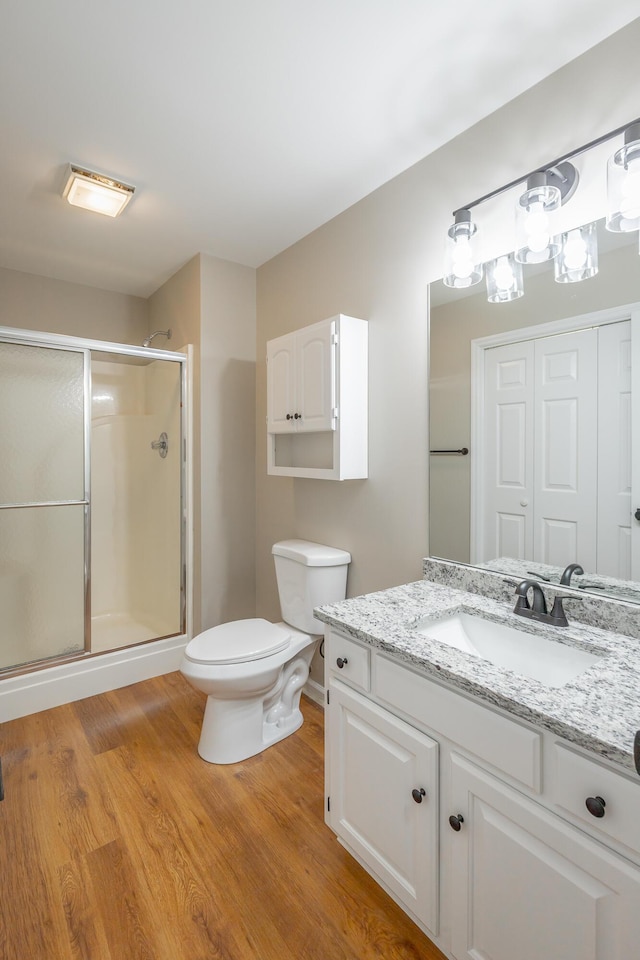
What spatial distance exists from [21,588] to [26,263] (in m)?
1.92

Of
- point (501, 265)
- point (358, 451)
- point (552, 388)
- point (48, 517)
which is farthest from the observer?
point (48, 517)

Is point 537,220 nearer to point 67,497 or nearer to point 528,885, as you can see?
point 528,885

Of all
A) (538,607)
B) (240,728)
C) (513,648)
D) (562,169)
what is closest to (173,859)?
(240,728)

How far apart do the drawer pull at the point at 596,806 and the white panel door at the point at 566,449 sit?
2.32ft

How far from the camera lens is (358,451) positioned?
208 cm

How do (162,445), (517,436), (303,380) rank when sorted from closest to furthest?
(517,436)
(303,380)
(162,445)

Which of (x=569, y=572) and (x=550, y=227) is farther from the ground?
(x=550, y=227)

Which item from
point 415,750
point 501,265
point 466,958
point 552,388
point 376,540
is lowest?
point 466,958

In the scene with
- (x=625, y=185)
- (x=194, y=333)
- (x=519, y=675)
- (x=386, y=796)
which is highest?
(x=194, y=333)

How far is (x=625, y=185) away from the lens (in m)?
1.19

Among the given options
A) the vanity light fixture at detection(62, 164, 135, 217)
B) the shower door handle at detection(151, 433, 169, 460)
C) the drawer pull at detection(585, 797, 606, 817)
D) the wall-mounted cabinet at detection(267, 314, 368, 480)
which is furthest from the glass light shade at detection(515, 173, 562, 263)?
the shower door handle at detection(151, 433, 169, 460)

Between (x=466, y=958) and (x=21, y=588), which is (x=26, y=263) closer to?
(x=21, y=588)

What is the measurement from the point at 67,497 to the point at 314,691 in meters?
1.68

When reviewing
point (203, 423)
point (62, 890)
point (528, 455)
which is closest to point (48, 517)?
point (203, 423)
